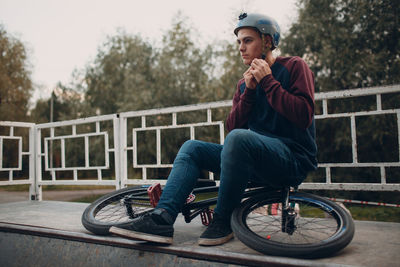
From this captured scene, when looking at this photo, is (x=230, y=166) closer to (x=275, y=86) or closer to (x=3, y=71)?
(x=275, y=86)

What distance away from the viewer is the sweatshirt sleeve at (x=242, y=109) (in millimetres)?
1943

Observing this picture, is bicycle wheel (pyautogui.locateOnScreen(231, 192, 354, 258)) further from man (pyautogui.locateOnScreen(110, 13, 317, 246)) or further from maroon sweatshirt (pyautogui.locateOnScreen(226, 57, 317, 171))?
maroon sweatshirt (pyautogui.locateOnScreen(226, 57, 317, 171))

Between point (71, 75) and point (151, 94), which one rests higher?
point (71, 75)

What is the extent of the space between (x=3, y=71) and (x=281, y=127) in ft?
64.6

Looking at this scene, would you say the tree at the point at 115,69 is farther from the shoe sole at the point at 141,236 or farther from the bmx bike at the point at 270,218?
the shoe sole at the point at 141,236

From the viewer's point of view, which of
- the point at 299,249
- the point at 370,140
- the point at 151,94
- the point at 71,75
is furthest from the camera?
the point at 71,75

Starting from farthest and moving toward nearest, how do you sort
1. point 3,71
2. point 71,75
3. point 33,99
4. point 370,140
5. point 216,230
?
point 71,75 < point 33,99 < point 3,71 < point 370,140 < point 216,230

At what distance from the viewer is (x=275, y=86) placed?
69.0 inches

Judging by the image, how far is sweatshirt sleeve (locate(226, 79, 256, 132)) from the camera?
1.94 m

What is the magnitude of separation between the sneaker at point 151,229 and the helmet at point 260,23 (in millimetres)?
1139

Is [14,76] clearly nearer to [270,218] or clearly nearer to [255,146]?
[270,218]

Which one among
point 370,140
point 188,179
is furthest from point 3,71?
point 188,179

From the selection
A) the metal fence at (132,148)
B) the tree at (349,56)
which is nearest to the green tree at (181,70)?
the tree at (349,56)

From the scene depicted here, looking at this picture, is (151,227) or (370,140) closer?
(151,227)
